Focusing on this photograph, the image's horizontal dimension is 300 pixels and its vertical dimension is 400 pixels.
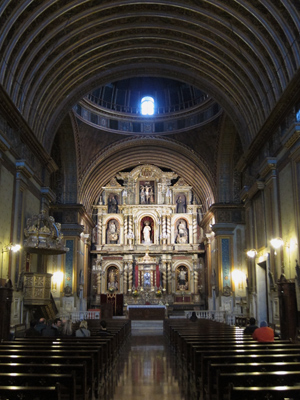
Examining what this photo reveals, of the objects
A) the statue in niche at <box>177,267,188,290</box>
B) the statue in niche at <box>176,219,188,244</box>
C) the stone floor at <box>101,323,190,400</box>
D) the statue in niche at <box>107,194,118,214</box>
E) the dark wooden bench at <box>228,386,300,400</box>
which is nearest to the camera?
the dark wooden bench at <box>228,386,300,400</box>

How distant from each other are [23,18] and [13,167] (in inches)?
200

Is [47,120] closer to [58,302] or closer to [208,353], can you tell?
[58,302]

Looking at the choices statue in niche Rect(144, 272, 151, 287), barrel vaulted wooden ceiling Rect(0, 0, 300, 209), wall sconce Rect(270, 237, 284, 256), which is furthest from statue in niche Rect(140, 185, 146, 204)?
wall sconce Rect(270, 237, 284, 256)

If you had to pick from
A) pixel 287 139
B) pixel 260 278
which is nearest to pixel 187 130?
pixel 260 278

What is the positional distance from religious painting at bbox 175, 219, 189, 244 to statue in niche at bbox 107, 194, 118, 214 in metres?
5.49

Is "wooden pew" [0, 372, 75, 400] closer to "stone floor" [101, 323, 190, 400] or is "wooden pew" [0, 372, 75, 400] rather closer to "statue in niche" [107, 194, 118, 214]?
"stone floor" [101, 323, 190, 400]

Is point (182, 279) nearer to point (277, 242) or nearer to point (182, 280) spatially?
point (182, 280)

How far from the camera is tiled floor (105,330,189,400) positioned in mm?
7559

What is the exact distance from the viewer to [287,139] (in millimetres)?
13844

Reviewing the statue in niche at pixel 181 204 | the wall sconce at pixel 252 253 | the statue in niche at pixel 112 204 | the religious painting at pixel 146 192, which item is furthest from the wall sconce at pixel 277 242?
the statue in niche at pixel 112 204

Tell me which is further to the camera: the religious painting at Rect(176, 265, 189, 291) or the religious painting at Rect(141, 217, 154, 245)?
the religious painting at Rect(141, 217, 154, 245)

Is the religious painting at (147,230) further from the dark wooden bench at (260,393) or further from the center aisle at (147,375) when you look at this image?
the dark wooden bench at (260,393)

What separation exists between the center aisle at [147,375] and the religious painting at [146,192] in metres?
23.0

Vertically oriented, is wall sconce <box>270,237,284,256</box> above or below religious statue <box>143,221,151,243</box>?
below
